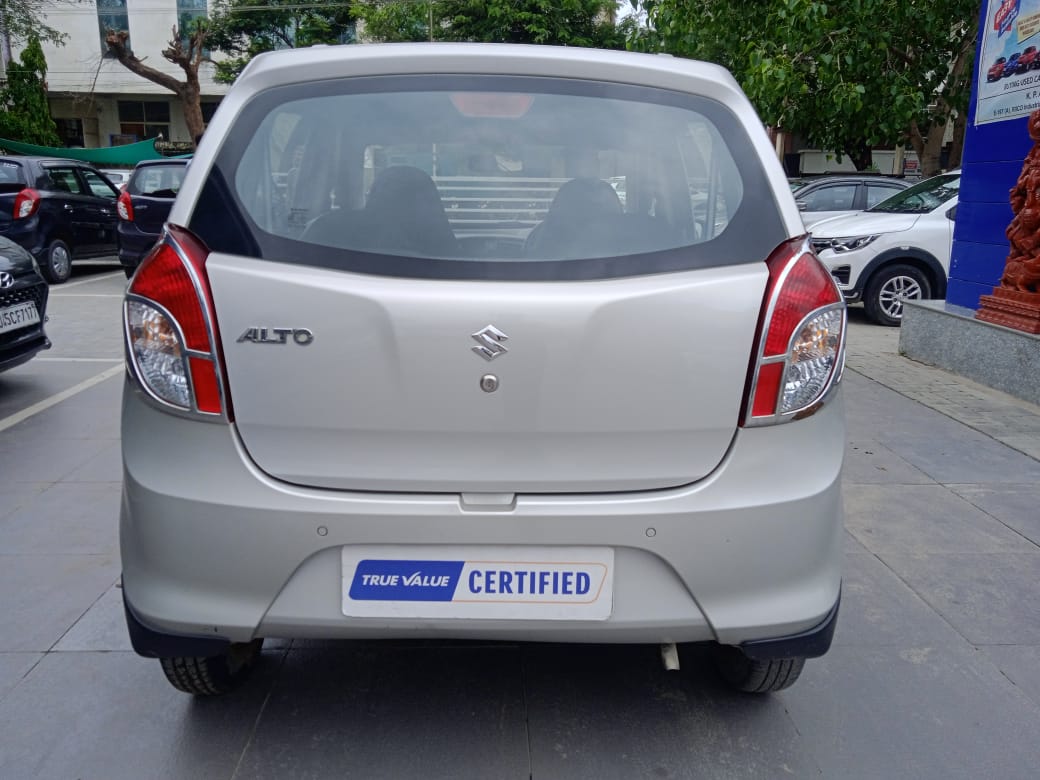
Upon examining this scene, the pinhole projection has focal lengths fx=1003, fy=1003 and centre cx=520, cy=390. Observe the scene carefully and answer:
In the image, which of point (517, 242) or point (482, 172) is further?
point (482, 172)

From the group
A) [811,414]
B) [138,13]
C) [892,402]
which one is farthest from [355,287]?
[138,13]

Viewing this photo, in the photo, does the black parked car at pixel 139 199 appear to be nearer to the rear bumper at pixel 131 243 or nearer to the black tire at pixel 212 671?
the rear bumper at pixel 131 243

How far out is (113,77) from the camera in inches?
1601

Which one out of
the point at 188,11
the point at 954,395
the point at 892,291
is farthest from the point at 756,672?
the point at 188,11

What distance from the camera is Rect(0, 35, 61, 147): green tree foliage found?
31.0 m

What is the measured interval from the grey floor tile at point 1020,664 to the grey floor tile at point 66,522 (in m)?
3.12

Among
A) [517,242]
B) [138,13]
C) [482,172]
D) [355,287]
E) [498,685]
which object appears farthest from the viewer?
[138,13]

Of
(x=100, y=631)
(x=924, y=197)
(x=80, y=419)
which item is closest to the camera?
(x=100, y=631)

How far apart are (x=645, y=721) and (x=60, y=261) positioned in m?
11.6

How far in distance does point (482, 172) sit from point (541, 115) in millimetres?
197

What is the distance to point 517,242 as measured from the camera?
7.32ft

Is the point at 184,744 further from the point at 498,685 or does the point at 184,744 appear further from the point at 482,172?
the point at 482,172

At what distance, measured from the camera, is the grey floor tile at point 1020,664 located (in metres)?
2.93

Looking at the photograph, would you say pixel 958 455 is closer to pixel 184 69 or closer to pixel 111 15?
pixel 184 69
